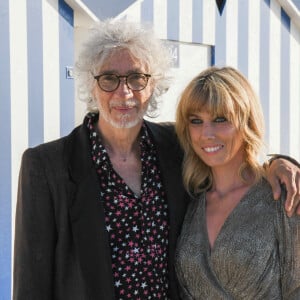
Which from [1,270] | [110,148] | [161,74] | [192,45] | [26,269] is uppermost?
[192,45]

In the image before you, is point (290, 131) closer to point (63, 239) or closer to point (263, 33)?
point (263, 33)

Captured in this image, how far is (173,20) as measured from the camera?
4422 mm

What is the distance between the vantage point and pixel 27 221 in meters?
2.08

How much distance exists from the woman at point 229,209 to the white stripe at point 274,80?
2809 mm

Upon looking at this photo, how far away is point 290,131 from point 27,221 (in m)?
3.50

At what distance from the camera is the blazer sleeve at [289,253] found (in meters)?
2.00

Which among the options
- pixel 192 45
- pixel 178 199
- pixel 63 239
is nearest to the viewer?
pixel 63 239

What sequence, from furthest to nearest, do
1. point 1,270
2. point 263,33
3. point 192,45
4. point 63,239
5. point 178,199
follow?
point 263,33 → point 192,45 → point 1,270 → point 178,199 → point 63,239

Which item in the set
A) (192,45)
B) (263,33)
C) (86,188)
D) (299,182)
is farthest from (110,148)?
(263,33)

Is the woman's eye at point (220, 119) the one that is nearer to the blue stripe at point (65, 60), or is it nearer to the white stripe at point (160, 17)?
the blue stripe at point (65, 60)

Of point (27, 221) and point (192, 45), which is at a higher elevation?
point (192, 45)

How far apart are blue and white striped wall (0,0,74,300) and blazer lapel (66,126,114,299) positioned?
1507 mm

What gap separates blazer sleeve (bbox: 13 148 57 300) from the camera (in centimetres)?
207

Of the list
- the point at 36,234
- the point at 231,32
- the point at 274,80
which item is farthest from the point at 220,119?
the point at 274,80
